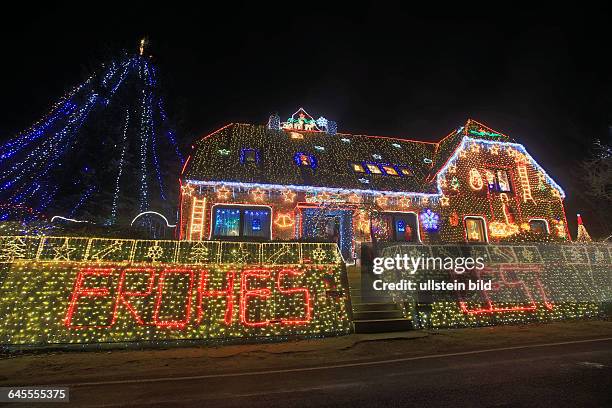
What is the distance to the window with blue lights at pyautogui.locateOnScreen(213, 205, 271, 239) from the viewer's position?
46.0 feet

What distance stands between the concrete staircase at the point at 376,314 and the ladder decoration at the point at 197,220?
723 centimetres

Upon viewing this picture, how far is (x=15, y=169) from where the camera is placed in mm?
9289

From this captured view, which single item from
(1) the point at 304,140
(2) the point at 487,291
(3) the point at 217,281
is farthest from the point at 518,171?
(3) the point at 217,281

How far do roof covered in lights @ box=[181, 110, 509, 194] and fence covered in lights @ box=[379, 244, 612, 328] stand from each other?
18.9ft

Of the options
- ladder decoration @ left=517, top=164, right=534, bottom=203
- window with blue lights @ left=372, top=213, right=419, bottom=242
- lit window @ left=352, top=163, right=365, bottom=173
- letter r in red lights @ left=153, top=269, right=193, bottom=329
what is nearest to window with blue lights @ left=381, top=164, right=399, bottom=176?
lit window @ left=352, top=163, right=365, bottom=173

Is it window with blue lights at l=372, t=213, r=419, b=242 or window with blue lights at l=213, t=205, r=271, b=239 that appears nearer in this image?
window with blue lights at l=213, t=205, r=271, b=239

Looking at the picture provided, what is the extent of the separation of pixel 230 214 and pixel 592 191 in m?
22.9

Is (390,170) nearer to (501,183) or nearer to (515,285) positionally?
(501,183)

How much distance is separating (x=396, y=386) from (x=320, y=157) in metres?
13.4

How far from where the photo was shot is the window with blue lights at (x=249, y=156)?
1519cm

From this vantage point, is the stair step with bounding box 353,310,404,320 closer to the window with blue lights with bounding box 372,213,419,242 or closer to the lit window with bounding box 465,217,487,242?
the window with blue lights with bounding box 372,213,419,242

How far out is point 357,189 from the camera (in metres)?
15.1

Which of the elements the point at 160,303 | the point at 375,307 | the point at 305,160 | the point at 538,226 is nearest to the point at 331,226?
the point at 305,160

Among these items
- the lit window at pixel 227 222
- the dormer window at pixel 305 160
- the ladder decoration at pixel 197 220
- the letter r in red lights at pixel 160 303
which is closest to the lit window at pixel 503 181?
the dormer window at pixel 305 160
